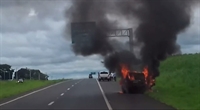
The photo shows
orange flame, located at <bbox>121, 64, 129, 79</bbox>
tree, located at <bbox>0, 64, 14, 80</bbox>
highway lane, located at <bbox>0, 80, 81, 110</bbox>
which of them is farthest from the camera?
tree, located at <bbox>0, 64, 14, 80</bbox>

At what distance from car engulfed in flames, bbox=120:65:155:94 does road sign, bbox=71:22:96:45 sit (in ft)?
16.0

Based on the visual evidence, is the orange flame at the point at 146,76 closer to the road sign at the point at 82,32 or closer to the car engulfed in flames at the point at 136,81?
the car engulfed in flames at the point at 136,81

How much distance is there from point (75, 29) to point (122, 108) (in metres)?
19.0

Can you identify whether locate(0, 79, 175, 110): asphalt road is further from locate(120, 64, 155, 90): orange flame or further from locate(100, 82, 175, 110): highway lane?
locate(120, 64, 155, 90): orange flame

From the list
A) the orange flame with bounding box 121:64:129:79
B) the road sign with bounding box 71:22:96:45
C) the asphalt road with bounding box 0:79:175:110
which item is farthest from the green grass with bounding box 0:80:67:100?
the orange flame with bounding box 121:64:129:79

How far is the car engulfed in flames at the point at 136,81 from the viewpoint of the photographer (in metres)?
32.0

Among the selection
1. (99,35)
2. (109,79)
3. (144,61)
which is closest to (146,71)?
(144,61)

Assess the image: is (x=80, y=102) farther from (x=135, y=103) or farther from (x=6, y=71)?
(x=6, y=71)

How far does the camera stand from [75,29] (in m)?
37.8

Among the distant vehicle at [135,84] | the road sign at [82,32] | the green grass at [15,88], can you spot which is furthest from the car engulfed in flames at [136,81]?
the green grass at [15,88]

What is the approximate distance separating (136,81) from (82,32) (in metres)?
10.8

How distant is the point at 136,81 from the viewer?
3183 cm

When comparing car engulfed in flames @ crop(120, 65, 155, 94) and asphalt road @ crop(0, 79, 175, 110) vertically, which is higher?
car engulfed in flames @ crop(120, 65, 155, 94)

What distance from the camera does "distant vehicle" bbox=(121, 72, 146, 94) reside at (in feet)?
105
